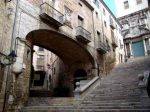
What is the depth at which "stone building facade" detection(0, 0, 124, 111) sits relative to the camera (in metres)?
11.3

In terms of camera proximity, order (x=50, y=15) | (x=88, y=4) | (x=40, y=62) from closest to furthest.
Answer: (x=50, y=15) < (x=88, y=4) < (x=40, y=62)

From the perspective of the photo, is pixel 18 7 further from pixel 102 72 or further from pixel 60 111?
pixel 102 72

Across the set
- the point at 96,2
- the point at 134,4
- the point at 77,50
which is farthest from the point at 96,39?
the point at 134,4

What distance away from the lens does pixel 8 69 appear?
10.6m

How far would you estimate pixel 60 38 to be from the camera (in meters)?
16.2

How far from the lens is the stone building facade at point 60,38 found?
444 inches

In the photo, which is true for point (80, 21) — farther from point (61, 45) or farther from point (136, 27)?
point (136, 27)

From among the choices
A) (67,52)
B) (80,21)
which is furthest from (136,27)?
(67,52)

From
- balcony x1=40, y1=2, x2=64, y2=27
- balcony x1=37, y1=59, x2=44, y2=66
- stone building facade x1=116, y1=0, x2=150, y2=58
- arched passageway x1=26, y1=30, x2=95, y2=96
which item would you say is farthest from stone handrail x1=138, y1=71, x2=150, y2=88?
balcony x1=37, y1=59, x2=44, y2=66

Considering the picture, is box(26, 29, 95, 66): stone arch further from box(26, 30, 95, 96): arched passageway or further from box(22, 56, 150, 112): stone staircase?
box(22, 56, 150, 112): stone staircase

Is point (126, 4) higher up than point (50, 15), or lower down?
higher up

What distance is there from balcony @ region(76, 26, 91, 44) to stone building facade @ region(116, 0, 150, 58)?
14249mm

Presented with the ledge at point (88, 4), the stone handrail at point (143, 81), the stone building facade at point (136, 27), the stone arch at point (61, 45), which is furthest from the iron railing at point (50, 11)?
the stone building facade at point (136, 27)

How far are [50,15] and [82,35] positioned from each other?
4410 mm
